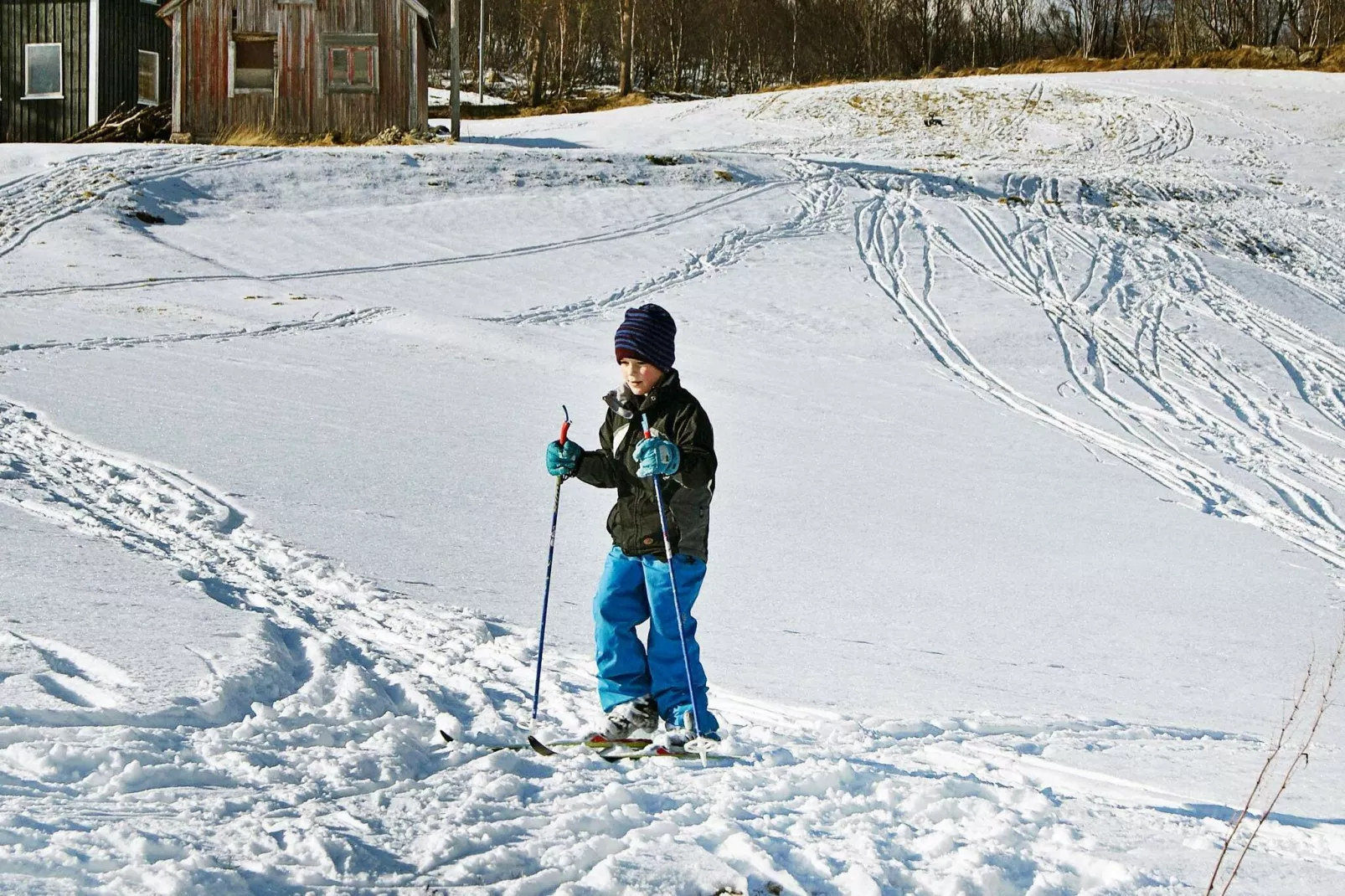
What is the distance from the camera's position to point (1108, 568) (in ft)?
23.6

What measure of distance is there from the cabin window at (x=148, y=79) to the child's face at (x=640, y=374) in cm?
2881

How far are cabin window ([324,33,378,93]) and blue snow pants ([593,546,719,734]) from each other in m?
24.5

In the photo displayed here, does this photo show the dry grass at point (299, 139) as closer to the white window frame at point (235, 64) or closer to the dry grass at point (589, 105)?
the white window frame at point (235, 64)

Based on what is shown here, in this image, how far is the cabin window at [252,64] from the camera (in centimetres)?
2667

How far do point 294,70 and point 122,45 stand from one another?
527 cm

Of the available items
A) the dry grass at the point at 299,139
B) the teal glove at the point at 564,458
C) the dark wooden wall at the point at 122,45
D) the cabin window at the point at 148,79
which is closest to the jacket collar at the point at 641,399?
the teal glove at the point at 564,458

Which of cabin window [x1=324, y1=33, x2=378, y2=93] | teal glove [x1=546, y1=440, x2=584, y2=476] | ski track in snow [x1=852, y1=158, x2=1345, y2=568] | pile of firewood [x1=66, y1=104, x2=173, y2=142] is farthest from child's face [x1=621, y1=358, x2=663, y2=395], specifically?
pile of firewood [x1=66, y1=104, x2=173, y2=142]

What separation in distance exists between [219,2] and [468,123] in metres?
11.2

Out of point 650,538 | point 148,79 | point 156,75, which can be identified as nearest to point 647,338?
point 650,538

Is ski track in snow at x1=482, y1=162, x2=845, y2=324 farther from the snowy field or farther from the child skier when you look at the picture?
the child skier

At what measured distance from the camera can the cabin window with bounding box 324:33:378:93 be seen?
2647cm

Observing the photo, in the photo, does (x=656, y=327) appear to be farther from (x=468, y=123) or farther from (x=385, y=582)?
(x=468, y=123)

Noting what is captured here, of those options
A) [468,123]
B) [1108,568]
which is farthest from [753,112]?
[1108,568]

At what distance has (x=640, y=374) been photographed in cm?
429
